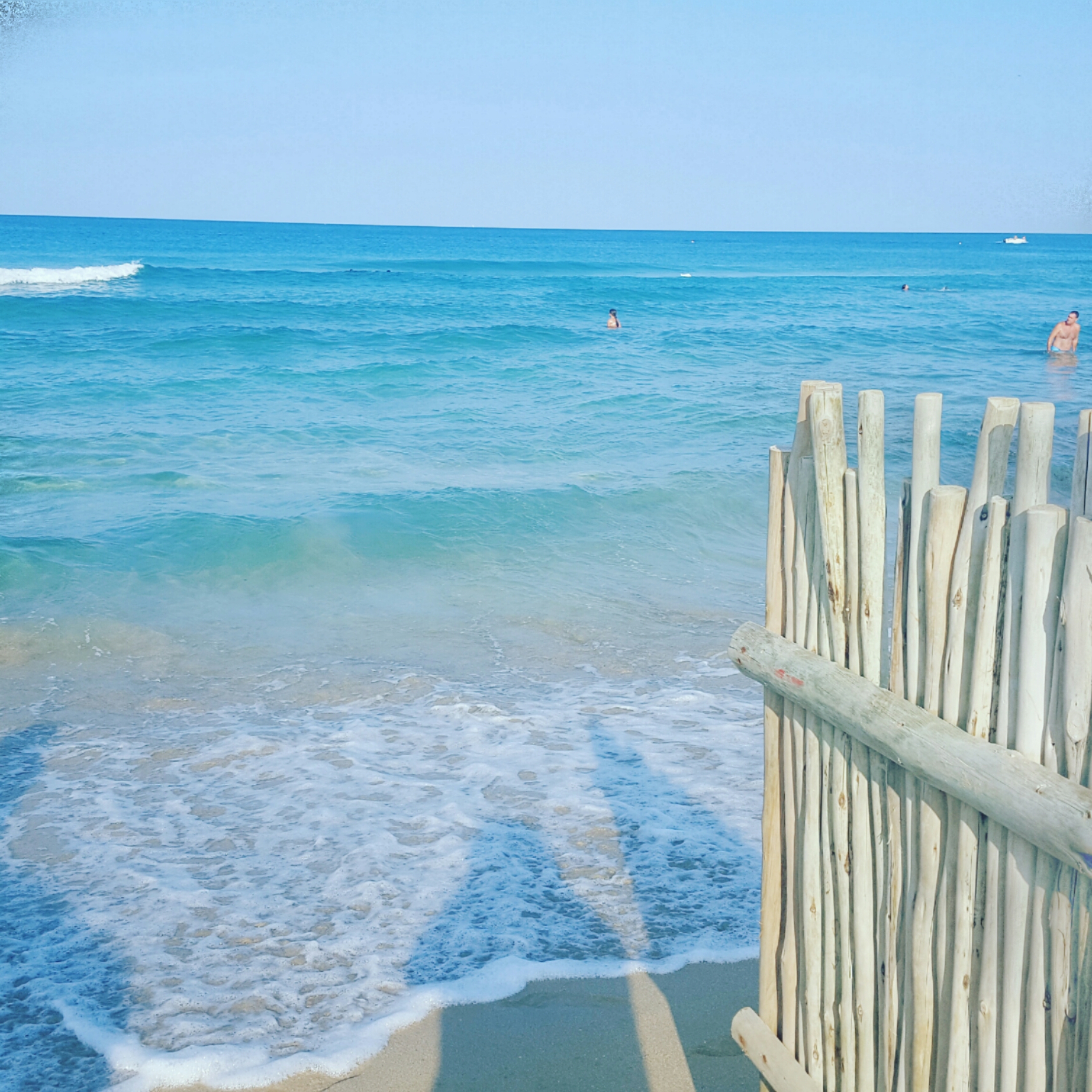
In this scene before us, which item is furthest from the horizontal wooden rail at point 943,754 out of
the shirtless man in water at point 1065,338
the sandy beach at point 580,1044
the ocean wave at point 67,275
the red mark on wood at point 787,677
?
the ocean wave at point 67,275

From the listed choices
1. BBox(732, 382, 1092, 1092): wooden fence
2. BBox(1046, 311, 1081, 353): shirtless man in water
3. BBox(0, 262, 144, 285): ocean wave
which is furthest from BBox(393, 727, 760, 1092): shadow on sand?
BBox(0, 262, 144, 285): ocean wave

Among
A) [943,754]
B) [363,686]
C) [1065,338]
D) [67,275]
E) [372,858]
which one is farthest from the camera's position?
[67,275]

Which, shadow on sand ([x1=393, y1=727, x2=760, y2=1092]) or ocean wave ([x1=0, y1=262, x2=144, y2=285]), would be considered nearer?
shadow on sand ([x1=393, y1=727, x2=760, y2=1092])

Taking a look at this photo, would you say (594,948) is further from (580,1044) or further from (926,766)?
(926,766)

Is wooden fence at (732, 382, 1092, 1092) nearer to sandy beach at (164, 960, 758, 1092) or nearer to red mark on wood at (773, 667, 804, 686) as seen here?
red mark on wood at (773, 667, 804, 686)

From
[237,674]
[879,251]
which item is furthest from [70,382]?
[879,251]

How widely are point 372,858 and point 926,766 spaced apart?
337cm

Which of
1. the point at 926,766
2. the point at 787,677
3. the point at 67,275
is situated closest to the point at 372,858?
the point at 787,677

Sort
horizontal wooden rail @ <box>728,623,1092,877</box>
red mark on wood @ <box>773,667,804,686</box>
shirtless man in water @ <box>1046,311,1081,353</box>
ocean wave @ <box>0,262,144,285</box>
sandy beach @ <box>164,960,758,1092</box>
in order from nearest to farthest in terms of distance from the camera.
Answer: horizontal wooden rail @ <box>728,623,1092,877</box> < red mark on wood @ <box>773,667,804,686</box> < sandy beach @ <box>164,960,758,1092</box> < shirtless man in water @ <box>1046,311,1081,353</box> < ocean wave @ <box>0,262,144,285</box>

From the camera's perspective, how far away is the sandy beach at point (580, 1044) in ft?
11.3

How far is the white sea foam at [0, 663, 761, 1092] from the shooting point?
3844 mm

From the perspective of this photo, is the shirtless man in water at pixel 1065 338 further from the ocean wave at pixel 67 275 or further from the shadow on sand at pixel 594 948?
the ocean wave at pixel 67 275

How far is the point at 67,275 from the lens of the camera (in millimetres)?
40719

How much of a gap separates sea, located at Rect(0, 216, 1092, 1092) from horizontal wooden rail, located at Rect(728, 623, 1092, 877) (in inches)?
78.3
